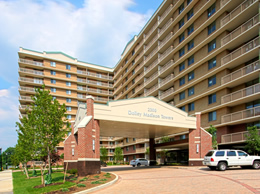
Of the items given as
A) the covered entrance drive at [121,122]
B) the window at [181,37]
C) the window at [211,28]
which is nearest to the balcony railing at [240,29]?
the window at [211,28]

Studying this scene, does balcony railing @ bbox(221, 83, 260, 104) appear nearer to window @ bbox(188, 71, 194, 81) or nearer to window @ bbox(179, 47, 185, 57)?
window @ bbox(188, 71, 194, 81)

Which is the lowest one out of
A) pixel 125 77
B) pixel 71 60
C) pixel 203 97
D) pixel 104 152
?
pixel 104 152

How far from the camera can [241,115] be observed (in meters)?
30.0

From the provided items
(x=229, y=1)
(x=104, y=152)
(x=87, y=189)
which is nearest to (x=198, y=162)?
(x=87, y=189)

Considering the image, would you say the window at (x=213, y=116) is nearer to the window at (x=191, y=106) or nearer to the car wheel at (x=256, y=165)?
the window at (x=191, y=106)

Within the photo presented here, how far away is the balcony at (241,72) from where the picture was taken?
93.0ft

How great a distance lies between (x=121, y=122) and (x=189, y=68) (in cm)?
2239

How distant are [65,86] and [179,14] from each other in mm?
39983

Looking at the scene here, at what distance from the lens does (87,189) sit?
1191cm

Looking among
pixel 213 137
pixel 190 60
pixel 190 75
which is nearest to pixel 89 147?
pixel 213 137

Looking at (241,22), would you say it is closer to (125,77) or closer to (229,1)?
(229,1)

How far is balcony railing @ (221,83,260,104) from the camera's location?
1107 inches

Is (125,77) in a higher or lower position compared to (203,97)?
higher

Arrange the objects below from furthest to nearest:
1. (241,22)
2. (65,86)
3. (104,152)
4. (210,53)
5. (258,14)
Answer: (65,86) → (104,152) → (210,53) → (241,22) → (258,14)
